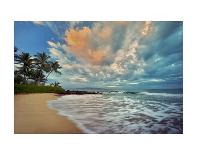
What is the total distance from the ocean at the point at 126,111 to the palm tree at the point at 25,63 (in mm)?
353

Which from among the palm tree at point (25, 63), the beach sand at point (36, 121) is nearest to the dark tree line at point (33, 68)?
the palm tree at point (25, 63)

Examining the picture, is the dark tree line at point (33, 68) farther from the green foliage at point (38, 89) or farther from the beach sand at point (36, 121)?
the beach sand at point (36, 121)

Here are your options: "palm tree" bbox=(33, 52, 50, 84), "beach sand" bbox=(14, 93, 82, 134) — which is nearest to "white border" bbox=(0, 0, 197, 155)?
"beach sand" bbox=(14, 93, 82, 134)

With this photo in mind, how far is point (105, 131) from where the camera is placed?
348 centimetres

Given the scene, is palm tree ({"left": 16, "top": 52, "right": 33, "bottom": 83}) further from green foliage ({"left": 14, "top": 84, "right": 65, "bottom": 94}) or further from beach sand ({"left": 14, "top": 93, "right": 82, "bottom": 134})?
beach sand ({"left": 14, "top": 93, "right": 82, "bottom": 134})

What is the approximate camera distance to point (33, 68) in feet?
11.6

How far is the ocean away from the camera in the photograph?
137 inches
